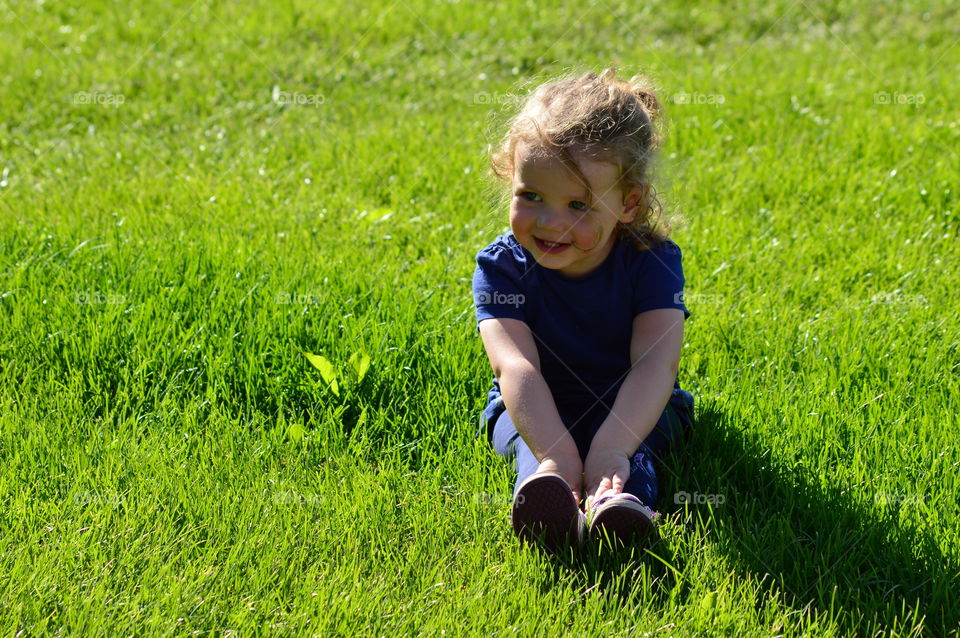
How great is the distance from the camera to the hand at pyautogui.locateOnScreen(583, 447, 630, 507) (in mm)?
2715

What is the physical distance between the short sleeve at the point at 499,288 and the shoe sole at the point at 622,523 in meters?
0.74

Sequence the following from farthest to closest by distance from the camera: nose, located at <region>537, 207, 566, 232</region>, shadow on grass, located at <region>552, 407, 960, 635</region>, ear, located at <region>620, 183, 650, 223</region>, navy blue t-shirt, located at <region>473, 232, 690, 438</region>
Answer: navy blue t-shirt, located at <region>473, 232, 690, 438</region>
ear, located at <region>620, 183, 650, 223</region>
nose, located at <region>537, 207, 566, 232</region>
shadow on grass, located at <region>552, 407, 960, 635</region>

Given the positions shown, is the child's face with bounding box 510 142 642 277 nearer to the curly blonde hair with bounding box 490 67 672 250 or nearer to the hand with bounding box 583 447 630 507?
the curly blonde hair with bounding box 490 67 672 250

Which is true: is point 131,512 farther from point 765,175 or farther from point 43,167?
point 765,175

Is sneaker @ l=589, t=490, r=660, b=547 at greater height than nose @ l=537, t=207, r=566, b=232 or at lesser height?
lesser

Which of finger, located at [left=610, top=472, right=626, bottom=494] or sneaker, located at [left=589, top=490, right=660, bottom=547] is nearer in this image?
sneaker, located at [left=589, top=490, right=660, bottom=547]

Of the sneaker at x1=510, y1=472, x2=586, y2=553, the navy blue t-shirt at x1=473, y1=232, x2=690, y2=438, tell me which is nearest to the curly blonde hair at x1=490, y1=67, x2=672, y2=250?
the navy blue t-shirt at x1=473, y1=232, x2=690, y2=438

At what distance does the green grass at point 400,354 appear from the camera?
8.30 ft

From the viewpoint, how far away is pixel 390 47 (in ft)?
23.5

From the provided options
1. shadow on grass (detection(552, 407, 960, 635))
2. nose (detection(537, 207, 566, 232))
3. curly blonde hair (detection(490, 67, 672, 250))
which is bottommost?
shadow on grass (detection(552, 407, 960, 635))

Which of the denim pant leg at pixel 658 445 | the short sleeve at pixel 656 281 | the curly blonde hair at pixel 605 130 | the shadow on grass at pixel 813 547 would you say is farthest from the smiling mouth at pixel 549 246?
the shadow on grass at pixel 813 547

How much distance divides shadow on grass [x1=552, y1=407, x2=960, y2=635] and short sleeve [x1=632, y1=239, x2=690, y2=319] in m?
0.50

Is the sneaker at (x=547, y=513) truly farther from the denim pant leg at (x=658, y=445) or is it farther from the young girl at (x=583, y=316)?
the denim pant leg at (x=658, y=445)

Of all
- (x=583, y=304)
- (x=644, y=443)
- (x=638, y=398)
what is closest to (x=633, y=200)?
(x=583, y=304)
